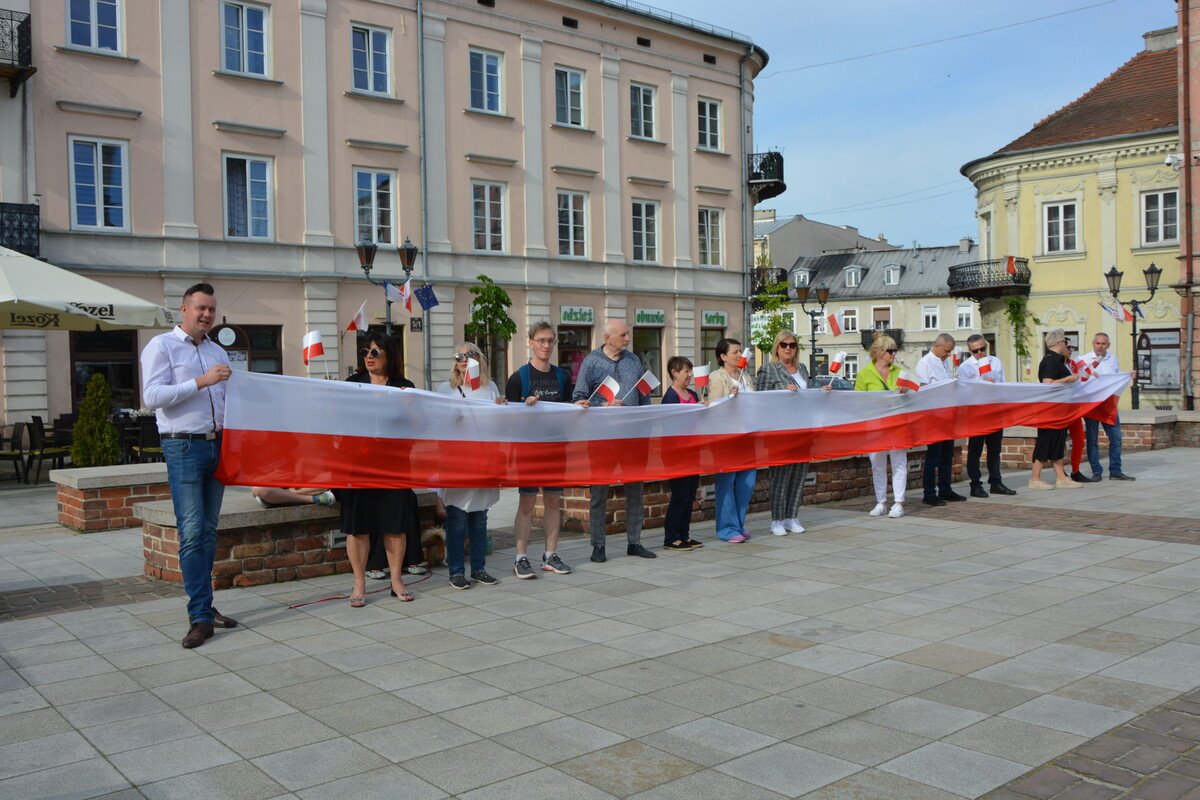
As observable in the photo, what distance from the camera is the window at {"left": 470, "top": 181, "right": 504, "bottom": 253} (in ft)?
99.1

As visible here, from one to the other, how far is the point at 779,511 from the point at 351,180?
65.7 feet

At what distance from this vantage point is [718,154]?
36750 millimetres

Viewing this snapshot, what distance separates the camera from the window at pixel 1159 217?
1505 inches

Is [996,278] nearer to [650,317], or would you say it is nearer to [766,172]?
[766,172]

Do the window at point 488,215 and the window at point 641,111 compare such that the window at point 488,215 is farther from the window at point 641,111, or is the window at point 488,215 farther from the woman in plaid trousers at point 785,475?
the woman in plaid trousers at point 785,475

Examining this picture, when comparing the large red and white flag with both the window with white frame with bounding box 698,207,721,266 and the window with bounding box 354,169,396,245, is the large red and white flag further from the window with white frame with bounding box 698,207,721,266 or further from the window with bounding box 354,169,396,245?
the window with white frame with bounding box 698,207,721,266

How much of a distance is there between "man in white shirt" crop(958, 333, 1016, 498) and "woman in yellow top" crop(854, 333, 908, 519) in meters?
1.40

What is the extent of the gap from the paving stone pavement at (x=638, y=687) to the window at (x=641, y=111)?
90.3 ft

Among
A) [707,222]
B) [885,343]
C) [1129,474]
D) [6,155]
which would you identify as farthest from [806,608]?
[707,222]

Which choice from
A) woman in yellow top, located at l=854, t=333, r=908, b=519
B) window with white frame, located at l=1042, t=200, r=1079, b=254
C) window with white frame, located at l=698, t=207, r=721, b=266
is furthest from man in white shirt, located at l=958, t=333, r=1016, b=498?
window with white frame, located at l=1042, t=200, r=1079, b=254

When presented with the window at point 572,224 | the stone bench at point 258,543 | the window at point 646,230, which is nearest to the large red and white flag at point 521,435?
the stone bench at point 258,543

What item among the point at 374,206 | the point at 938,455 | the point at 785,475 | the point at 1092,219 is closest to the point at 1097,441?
the point at 938,455

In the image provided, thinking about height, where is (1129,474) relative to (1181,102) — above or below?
below

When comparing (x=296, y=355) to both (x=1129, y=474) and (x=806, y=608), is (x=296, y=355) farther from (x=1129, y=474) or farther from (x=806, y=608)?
(x=806, y=608)
